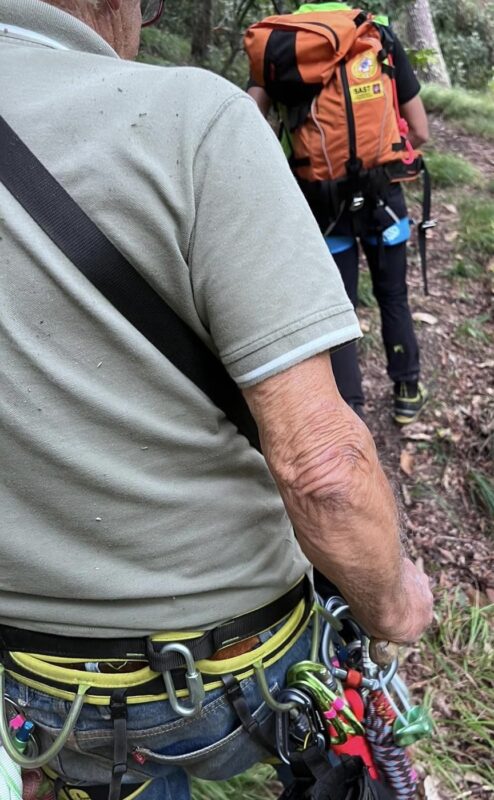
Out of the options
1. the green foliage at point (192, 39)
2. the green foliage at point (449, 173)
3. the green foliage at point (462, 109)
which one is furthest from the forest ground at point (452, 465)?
the green foliage at point (192, 39)

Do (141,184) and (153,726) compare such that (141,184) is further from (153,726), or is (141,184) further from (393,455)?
(393,455)

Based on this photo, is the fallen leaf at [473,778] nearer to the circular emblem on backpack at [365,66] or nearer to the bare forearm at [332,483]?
the bare forearm at [332,483]

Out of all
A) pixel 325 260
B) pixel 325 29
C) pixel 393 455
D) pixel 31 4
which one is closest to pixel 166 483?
pixel 325 260

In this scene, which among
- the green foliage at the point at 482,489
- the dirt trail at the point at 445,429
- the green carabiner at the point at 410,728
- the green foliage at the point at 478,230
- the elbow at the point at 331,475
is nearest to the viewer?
the elbow at the point at 331,475

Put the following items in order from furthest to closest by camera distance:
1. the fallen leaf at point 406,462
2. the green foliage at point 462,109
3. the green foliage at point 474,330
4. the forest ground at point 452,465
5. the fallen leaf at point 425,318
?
the green foliage at point 462,109 → the fallen leaf at point 425,318 → the green foliage at point 474,330 → the fallen leaf at point 406,462 → the forest ground at point 452,465

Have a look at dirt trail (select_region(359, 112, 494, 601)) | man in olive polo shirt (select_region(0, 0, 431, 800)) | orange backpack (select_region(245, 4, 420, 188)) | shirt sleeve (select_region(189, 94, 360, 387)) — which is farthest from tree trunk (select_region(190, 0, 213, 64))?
shirt sleeve (select_region(189, 94, 360, 387))

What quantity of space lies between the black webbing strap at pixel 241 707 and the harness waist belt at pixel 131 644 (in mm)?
86

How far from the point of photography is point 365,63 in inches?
129

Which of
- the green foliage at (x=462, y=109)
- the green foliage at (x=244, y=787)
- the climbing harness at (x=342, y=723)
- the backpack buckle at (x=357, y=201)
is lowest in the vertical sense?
the green foliage at (x=462, y=109)

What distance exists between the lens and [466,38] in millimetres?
16062

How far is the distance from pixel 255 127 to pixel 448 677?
9.07ft

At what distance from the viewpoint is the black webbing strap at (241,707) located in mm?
1380

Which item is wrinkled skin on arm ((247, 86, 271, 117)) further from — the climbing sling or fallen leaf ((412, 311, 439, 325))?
the climbing sling

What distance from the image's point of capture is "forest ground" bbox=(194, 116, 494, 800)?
275cm
